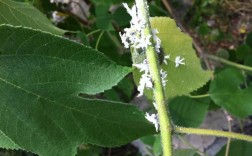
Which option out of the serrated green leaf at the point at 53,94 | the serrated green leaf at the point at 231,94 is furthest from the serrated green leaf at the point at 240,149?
the serrated green leaf at the point at 53,94

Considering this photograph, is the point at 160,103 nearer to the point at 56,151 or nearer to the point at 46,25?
the point at 56,151

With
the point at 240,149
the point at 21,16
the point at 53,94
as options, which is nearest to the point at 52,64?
the point at 53,94

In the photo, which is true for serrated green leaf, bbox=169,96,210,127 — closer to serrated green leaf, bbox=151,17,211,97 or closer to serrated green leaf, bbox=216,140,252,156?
serrated green leaf, bbox=216,140,252,156

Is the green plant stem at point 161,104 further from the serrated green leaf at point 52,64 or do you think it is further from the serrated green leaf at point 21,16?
the serrated green leaf at point 21,16

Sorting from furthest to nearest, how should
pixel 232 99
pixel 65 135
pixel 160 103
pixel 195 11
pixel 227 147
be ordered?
1. pixel 195 11
2. pixel 232 99
3. pixel 227 147
4. pixel 65 135
5. pixel 160 103

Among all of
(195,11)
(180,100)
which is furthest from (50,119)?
(195,11)
